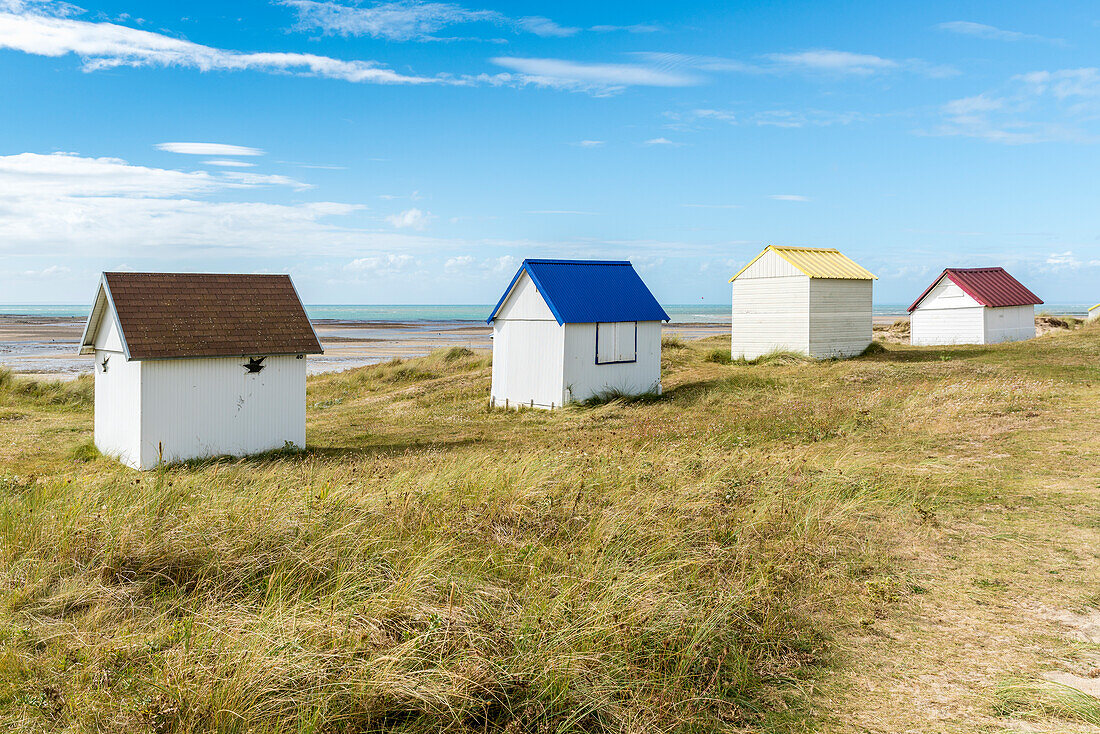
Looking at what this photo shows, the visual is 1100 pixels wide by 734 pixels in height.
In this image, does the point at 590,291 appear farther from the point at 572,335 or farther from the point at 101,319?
the point at 101,319

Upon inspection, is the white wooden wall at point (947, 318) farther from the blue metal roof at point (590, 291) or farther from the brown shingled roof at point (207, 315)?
the brown shingled roof at point (207, 315)

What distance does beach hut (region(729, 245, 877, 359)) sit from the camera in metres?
28.5

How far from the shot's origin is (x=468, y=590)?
568 cm

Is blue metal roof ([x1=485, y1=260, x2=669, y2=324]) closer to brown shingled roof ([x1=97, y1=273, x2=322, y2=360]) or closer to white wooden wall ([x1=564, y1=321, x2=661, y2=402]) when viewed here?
white wooden wall ([x1=564, y1=321, x2=661, y2=402])

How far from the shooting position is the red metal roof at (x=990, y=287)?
36.1m

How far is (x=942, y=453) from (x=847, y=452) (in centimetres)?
177

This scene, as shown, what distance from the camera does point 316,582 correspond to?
6.13 meters

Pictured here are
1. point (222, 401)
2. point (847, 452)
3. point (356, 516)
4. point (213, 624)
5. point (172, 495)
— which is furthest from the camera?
point (222, 401)

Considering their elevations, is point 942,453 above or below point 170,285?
below

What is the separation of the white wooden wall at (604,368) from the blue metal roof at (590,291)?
1.28ft

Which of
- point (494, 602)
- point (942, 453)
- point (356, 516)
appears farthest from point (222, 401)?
point (942, 453)

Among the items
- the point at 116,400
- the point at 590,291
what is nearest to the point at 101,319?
the point at 116,400

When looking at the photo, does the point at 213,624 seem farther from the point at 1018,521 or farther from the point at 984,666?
the point at 1018,521

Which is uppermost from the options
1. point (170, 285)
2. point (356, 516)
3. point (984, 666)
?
point (170, 285)
